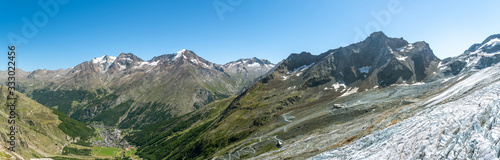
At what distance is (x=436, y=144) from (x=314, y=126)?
8558 cm

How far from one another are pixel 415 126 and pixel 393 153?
10053mm

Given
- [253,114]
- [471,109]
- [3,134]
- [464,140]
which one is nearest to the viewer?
[464,140]

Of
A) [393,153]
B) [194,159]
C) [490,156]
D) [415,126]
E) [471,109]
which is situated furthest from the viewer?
[194,159]

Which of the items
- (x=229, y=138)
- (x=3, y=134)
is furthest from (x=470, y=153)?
(x=3, y=134)

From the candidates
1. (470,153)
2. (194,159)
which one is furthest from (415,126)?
(194,159)

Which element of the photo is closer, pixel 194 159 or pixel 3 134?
pixel 194 159

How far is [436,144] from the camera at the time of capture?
2538 centimetres

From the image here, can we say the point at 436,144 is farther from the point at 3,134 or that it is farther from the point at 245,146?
the point at 3,134

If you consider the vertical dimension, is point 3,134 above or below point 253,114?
above

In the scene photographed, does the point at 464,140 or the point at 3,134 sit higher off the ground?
the point at 3,134

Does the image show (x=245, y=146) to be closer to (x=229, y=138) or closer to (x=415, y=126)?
(x=229, y=138)

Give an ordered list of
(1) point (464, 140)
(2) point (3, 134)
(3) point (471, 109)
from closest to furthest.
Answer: (1) point (464, 140) < (3) point (471, 109) < (2) point (3, 134)

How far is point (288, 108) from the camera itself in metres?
179

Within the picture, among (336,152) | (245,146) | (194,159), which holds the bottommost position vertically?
(194,159)
